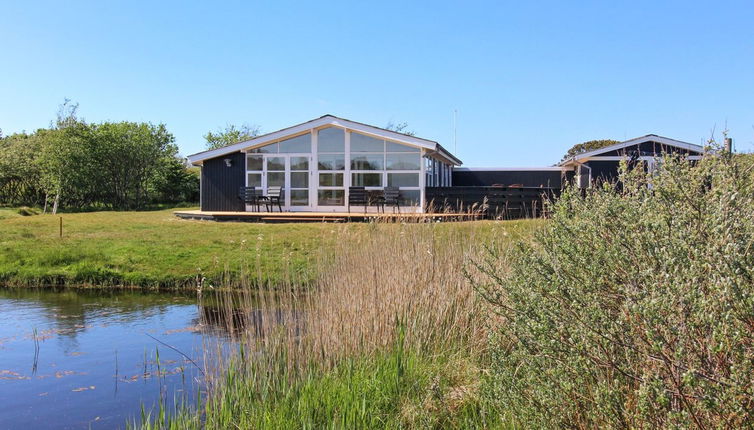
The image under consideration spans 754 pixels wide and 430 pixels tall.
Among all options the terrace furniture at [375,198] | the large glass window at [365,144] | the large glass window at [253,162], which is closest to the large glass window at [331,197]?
the terrace furniture at [375,198]

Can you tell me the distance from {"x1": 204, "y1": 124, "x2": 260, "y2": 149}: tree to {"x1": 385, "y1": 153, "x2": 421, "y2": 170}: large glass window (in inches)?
1072

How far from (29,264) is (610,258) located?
11498 mm

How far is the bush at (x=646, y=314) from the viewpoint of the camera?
195 cm

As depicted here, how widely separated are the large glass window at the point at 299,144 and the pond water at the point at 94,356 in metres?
9.52

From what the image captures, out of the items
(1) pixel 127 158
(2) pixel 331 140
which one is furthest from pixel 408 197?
(1) pixel 127 158

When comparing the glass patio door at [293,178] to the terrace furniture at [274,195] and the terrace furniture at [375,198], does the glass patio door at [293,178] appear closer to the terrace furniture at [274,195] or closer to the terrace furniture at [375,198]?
the terrace furniture at [274,195]

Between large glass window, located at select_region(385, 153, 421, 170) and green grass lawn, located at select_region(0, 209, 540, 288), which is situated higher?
large glass window, located at select_region(385, 153, 421, 170)

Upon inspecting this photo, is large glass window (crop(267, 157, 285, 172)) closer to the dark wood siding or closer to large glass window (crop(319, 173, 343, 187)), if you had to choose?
the dark wood siding

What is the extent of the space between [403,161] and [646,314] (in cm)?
1610

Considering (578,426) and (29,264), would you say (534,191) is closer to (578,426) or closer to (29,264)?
(29,264)

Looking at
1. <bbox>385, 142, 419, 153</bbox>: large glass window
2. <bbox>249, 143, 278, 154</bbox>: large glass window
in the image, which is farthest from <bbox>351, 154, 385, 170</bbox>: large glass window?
<bbox>249, 143, 278, 154</bbox>: large glass window

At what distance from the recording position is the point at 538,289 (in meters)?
2.88

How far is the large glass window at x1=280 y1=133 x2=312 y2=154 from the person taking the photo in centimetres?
1877

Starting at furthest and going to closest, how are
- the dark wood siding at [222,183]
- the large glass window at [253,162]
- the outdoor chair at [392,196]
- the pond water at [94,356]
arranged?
the dark wood siding at [222,183], the large glass window at [253,162], the outdoor chair at [392,196], the pond water at [94,356]
